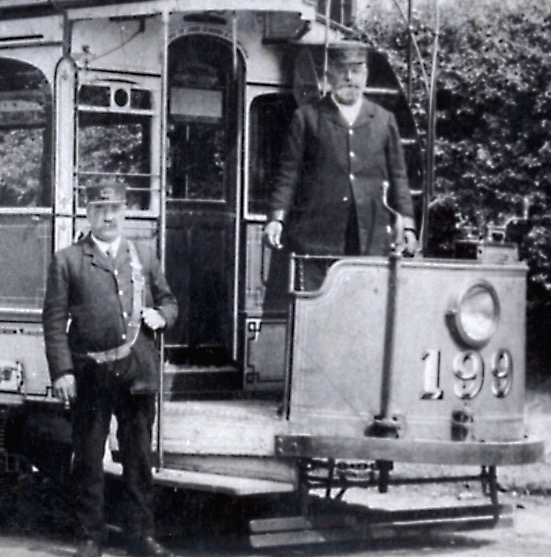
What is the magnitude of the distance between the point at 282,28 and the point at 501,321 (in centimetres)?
244

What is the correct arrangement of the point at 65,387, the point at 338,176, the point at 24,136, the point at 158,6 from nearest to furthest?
1. the point at 65,387
2. the point at 158,6
3. the point at 338,176
4. the point at 24,136

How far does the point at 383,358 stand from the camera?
9.06 meters

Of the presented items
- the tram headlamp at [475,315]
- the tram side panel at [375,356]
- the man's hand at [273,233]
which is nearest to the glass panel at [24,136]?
the man's hand at [273,233]

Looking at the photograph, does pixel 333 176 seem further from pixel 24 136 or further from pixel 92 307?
pixel 24 136

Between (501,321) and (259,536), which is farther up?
(501,321)

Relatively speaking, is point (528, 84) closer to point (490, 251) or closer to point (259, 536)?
point (490, 251)

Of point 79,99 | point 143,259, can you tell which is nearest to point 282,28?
point 79,99

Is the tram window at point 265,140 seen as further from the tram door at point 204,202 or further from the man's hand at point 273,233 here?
the man's hand at point 273,233

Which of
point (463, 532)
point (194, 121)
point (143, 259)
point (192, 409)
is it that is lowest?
point (463, 532)

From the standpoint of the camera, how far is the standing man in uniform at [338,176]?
9.81 metres

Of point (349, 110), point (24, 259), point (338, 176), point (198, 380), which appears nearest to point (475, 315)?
point (338, 176)

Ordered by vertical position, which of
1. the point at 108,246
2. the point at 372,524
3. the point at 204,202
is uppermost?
the point at 204,202

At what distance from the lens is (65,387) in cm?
883

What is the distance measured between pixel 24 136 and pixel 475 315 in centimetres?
294
